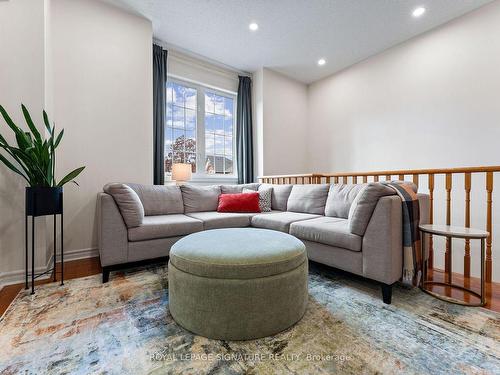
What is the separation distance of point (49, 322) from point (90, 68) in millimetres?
2629

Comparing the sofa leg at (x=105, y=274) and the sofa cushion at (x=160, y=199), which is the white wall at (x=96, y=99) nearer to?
the sofa cushion at (x=160, y=199)

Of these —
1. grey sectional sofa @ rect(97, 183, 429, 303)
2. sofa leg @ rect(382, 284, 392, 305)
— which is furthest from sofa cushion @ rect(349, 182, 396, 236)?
sofa leg @ rect(382, 284, 392, 305)

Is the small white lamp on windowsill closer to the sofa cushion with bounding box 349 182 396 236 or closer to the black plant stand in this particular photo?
the black plant stand

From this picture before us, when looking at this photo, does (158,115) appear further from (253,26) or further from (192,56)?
(253,26)

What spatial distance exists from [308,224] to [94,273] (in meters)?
2.03

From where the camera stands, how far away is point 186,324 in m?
1.27

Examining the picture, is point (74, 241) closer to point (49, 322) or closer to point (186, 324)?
point (49, 322)

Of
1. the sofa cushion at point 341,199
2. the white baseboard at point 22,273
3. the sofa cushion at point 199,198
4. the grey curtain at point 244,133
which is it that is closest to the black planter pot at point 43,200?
the white baseboard at point 22,273

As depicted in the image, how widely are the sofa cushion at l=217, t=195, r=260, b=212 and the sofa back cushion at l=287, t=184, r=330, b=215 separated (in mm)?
468

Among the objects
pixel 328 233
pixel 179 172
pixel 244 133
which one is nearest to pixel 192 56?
pixel 244 133

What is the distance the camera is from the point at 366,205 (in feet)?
5.65

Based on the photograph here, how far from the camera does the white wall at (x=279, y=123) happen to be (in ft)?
14.3

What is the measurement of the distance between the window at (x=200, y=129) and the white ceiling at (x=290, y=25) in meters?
0.62

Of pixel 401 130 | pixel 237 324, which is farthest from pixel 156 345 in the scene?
pixel 401 130
